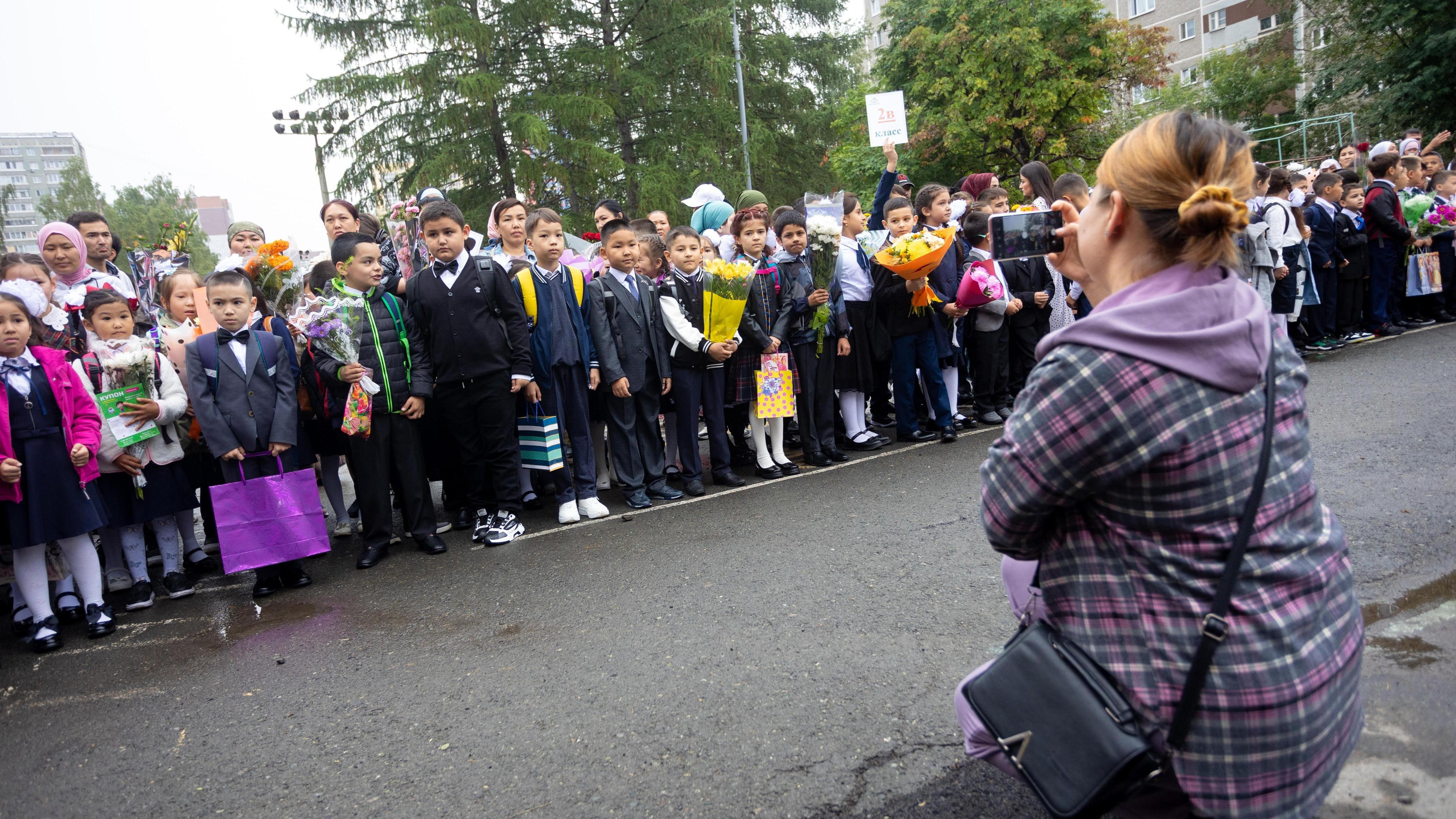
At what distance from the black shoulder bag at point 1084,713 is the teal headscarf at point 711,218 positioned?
317 inches

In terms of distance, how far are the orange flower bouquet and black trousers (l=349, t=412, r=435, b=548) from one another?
4.14 m

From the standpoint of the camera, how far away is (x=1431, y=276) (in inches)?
445

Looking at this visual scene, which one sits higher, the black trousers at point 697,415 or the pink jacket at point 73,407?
the pink jacket at point 73,407

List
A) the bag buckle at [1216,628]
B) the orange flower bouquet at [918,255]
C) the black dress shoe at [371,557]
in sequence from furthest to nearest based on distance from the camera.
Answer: the orange flower bouquet at [918,255]
the black dress shoe at [371,557]
the bag buckle at [1216,628]

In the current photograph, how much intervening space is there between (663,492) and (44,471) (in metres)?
3.90

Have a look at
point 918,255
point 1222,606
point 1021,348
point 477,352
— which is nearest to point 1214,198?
point 1222,606

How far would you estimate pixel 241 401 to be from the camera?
5.54 m

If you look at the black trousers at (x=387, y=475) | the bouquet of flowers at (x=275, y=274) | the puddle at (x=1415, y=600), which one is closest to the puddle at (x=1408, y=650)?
the puddle at (x=1415, y=600)

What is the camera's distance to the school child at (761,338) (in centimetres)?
728

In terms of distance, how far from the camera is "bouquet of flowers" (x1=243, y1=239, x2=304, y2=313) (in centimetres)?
646

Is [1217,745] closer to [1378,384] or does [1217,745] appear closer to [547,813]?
[547,813]

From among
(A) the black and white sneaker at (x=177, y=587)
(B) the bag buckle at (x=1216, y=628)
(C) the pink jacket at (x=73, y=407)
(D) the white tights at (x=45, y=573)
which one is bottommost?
(A) the black and white sneaker at (x=177, y=587)

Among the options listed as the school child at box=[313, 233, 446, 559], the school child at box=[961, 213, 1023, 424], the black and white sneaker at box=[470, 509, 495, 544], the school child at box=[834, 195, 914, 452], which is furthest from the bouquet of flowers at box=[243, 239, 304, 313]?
the school child at box=[961, 213, 1023, 424]

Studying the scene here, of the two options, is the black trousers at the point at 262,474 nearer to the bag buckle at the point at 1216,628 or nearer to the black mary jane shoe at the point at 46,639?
the black mary jane shoe at the point at 46,639
